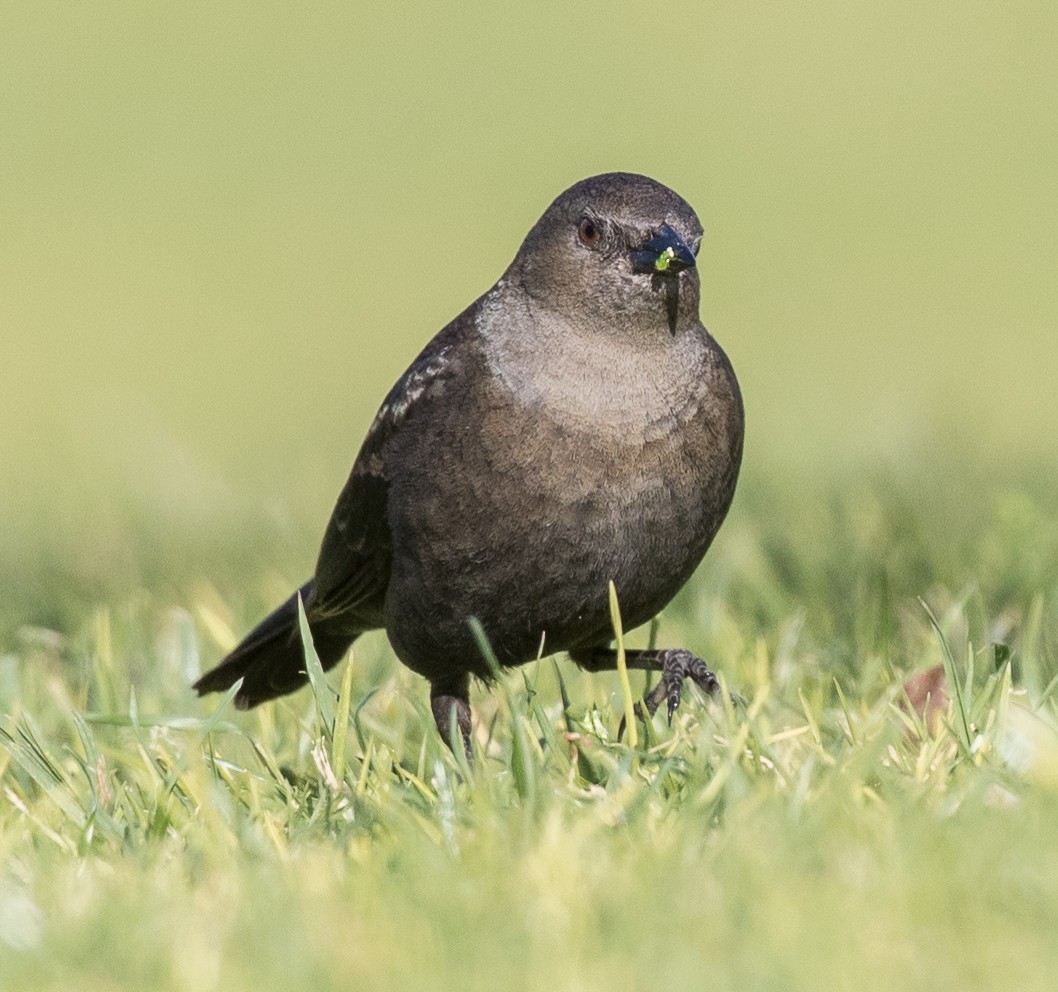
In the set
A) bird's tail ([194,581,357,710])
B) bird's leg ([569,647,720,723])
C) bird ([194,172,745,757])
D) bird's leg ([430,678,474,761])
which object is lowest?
bird's tail ([194,581,357,710])

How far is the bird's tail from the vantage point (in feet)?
17.6

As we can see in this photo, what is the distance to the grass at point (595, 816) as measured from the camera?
9.53 feet

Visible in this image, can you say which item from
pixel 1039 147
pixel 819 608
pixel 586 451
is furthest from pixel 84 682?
pixel 1039 147

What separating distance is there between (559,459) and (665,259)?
1.93ft

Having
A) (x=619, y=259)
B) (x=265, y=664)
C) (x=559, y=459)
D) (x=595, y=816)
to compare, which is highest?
(x=619, y=259)

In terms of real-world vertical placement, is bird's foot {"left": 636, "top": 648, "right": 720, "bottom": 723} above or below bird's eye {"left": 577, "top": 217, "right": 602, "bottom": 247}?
below

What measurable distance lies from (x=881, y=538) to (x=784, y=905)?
3.06m

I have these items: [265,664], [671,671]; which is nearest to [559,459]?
[671,671]

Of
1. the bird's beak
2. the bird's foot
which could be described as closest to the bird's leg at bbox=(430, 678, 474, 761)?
the bird's foot

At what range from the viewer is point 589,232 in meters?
5.05

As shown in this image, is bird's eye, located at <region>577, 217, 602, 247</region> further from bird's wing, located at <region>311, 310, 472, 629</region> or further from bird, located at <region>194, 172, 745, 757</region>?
bird's wing, located at <region>311, 310, 472, 629</region>

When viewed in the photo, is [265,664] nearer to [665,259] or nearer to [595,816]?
[665,259]

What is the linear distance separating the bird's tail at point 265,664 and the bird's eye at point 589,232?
1197 millimetres

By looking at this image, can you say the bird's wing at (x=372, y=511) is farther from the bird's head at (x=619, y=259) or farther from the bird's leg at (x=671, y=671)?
the bird's leg at (x=671, y=671)
